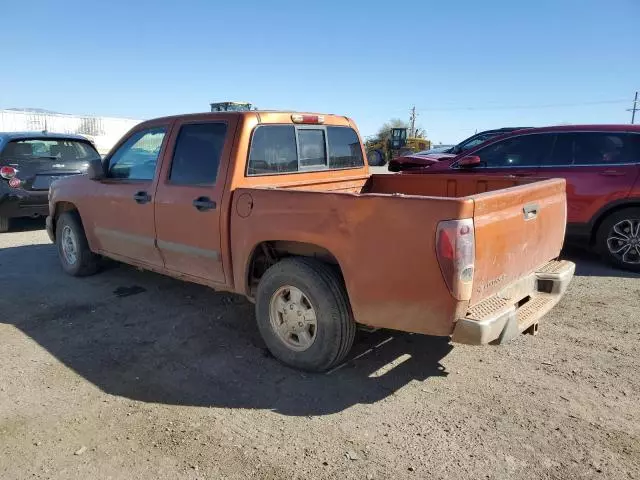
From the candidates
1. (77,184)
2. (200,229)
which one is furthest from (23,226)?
(200,229)

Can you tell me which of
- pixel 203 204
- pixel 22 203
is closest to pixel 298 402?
pixel 203 204

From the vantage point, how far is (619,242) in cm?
643

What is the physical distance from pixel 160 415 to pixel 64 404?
2.21 feet

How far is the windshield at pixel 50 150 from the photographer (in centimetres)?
855

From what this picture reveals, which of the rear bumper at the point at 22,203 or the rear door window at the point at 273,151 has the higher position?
the rear door window at the point at 273,151

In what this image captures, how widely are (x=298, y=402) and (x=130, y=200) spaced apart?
2.80m

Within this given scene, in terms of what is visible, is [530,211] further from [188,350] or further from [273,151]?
[188,350]

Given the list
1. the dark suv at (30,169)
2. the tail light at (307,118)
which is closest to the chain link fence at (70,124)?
the dark suv at (30,169)

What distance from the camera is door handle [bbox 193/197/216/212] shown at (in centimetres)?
402

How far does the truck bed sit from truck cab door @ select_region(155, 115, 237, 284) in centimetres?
33

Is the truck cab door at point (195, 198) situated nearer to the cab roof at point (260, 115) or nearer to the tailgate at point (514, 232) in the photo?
the cab roof at point (260, 115)

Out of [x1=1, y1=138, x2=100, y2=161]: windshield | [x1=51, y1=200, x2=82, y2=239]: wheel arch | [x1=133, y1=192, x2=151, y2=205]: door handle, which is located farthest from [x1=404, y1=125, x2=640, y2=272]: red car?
[x1=1, y1=138, x2=100, y2=161]: windshield

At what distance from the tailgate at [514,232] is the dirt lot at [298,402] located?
30.1 inches

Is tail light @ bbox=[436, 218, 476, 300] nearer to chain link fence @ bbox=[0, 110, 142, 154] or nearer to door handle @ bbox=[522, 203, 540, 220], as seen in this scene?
door handle @ bbox=[522, 203, 540, 220]
